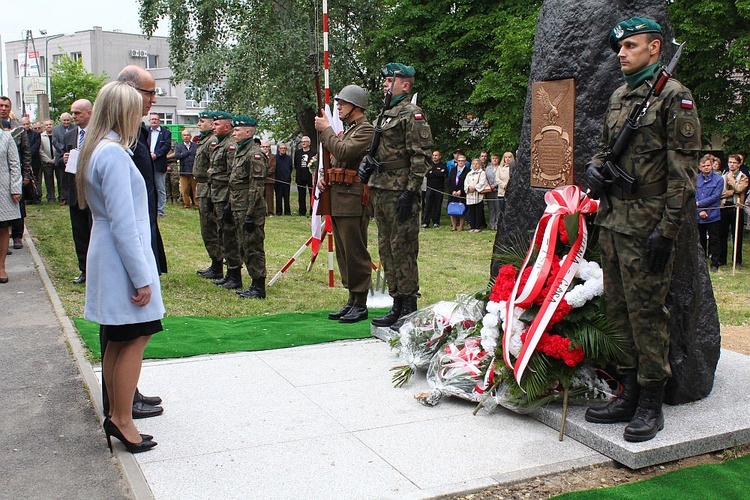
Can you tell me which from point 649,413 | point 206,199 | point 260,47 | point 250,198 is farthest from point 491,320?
point 260,47

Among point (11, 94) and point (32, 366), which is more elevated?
point (11, 94)

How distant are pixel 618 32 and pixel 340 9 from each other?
2015cm

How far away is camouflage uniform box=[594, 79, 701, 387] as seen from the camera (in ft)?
12.8

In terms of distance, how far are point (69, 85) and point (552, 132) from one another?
56459mm

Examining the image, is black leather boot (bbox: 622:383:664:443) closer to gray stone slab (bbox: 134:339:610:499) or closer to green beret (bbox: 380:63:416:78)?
gray stone slab (bbox: 134:339:610:499)

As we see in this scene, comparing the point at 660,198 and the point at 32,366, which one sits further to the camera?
the point at 32,366

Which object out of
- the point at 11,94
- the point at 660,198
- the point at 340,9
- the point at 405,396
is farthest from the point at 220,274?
the point at 11,94

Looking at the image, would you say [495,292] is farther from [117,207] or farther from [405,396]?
[117,207]

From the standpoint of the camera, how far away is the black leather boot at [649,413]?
4160 millimetres

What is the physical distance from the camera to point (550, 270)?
4770 mm

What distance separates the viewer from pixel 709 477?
3.91m

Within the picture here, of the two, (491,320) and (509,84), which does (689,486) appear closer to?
(491,320)

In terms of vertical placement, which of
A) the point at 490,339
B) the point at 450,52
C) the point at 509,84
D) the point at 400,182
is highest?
the point at 450,52

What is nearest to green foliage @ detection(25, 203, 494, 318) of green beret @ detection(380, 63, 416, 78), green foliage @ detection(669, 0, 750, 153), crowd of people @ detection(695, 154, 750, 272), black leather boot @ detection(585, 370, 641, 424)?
green beret @ detection(380, 63, 416, 78)
